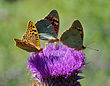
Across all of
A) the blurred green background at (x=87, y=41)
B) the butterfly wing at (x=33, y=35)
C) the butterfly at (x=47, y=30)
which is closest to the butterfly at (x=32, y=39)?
the butterfly wing at (x=33, y=35)

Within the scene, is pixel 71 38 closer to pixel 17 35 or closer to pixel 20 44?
pixel 20 44

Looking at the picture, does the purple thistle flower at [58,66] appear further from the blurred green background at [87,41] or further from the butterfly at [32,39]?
the blurred green background at [87,41]

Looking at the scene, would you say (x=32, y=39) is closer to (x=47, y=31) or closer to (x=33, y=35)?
(x=33, y=35)

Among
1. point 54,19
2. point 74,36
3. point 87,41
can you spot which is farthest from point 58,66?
point 87,41

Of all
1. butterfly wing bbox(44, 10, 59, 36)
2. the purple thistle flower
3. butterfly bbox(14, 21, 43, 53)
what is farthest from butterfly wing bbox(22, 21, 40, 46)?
butterfly wing bbox(44, 10, 59, 36)

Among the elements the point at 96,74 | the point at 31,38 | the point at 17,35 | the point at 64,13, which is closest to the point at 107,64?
the point at 96,74

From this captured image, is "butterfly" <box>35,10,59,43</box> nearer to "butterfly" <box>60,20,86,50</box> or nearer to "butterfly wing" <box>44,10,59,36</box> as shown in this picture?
"butterfly wing" <box>44,10,59,36</box>

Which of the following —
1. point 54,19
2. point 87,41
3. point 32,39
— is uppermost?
point 54,19

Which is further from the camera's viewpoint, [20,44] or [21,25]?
[21,25]

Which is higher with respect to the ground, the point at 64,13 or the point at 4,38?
the point at 64,13
